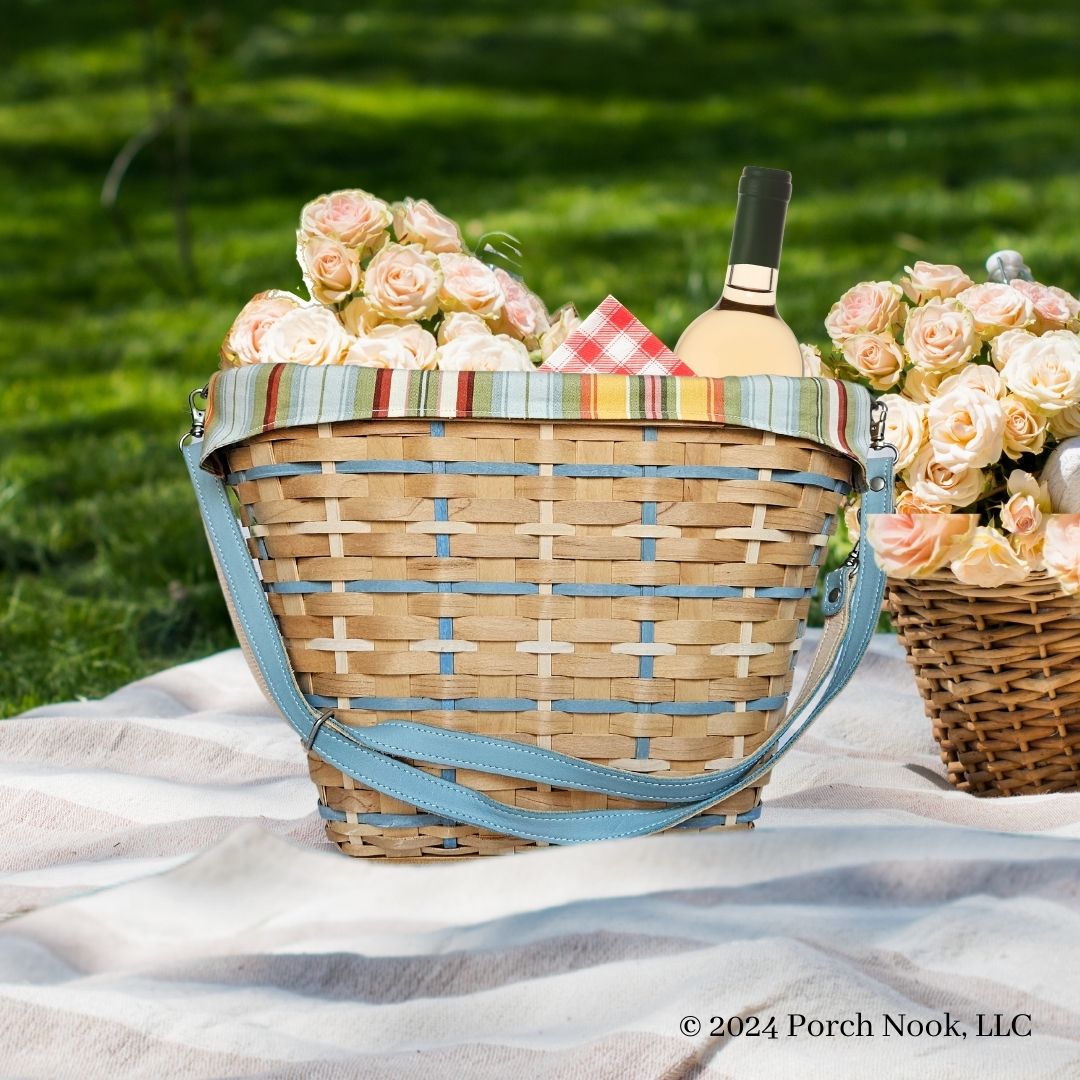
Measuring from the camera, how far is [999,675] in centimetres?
148

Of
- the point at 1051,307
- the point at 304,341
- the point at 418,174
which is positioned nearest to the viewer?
the point at 304,341

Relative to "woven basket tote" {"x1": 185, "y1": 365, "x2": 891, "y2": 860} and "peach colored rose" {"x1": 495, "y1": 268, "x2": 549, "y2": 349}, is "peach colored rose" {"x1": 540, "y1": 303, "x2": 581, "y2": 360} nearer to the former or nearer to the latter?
"peach colored rose" {"x1": 495, "y1": 268, "x2": 549, "y2": 349}

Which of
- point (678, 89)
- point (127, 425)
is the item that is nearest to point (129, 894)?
point (127, 425)

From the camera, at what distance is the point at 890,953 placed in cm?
110

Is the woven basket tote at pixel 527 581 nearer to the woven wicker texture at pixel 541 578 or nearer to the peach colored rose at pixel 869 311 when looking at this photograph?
the woven wicker texture at pixel 541 578

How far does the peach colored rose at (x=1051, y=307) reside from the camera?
4.98 feet

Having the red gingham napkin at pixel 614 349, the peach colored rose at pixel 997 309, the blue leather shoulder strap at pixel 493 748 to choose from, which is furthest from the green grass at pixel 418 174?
the peach colored rose at pixel 997 309

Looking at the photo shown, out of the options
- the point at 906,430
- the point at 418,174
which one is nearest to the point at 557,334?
the point at 906,430

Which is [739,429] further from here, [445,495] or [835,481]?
[445,495]

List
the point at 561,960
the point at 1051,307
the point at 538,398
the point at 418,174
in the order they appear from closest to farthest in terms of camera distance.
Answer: the point at 561,960 → the point at 538,398 → the point at 1051,307 → the point at 418,174

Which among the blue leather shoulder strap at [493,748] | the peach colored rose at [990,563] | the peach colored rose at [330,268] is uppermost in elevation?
the peach colored rose at [330,268]

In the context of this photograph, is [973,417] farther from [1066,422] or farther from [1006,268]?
[1006,268]

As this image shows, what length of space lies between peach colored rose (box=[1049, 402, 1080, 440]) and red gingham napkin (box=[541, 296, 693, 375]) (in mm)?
420

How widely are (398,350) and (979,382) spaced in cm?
59
